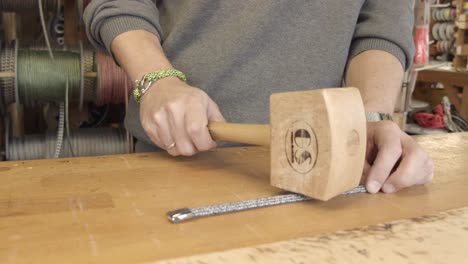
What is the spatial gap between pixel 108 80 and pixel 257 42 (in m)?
0.94

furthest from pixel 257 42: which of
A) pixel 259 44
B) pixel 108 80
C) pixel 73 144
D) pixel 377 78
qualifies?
pixel 73 144

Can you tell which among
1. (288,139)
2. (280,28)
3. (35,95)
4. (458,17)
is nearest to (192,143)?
(288,139)

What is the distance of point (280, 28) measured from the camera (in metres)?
0.90

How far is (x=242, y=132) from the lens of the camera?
2.10 ft

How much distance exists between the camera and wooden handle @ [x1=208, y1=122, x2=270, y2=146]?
2.00 feet

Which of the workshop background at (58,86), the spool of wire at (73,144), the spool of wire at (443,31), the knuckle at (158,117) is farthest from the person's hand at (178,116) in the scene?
the spool of wire at (443,31)

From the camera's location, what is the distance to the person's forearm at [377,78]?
85cm

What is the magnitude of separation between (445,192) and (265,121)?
0.37m

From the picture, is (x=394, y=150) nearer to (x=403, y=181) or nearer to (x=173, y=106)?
(x=403, y=181)

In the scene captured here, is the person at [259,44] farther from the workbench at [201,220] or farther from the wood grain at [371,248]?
the wood grain at [371,248]

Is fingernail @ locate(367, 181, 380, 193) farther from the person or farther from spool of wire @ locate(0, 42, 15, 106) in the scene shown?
spool of wire @ locate(0, 42, 15, 106)

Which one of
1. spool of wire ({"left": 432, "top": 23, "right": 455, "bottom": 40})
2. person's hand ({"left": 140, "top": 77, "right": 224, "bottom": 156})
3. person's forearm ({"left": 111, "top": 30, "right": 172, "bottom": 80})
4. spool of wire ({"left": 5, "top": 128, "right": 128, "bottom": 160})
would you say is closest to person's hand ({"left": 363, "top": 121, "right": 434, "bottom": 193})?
person's hand ({"left": 140, "top": 77, "right": 224, "bottom": 156})

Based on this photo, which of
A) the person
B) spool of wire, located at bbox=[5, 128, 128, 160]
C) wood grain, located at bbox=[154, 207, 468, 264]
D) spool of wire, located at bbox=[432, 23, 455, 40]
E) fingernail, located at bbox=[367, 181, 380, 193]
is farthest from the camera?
spool of wire, located at bbox=[432, 23, 455, 40]

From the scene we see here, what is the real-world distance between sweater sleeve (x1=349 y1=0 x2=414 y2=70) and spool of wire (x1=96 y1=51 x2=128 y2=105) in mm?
959
